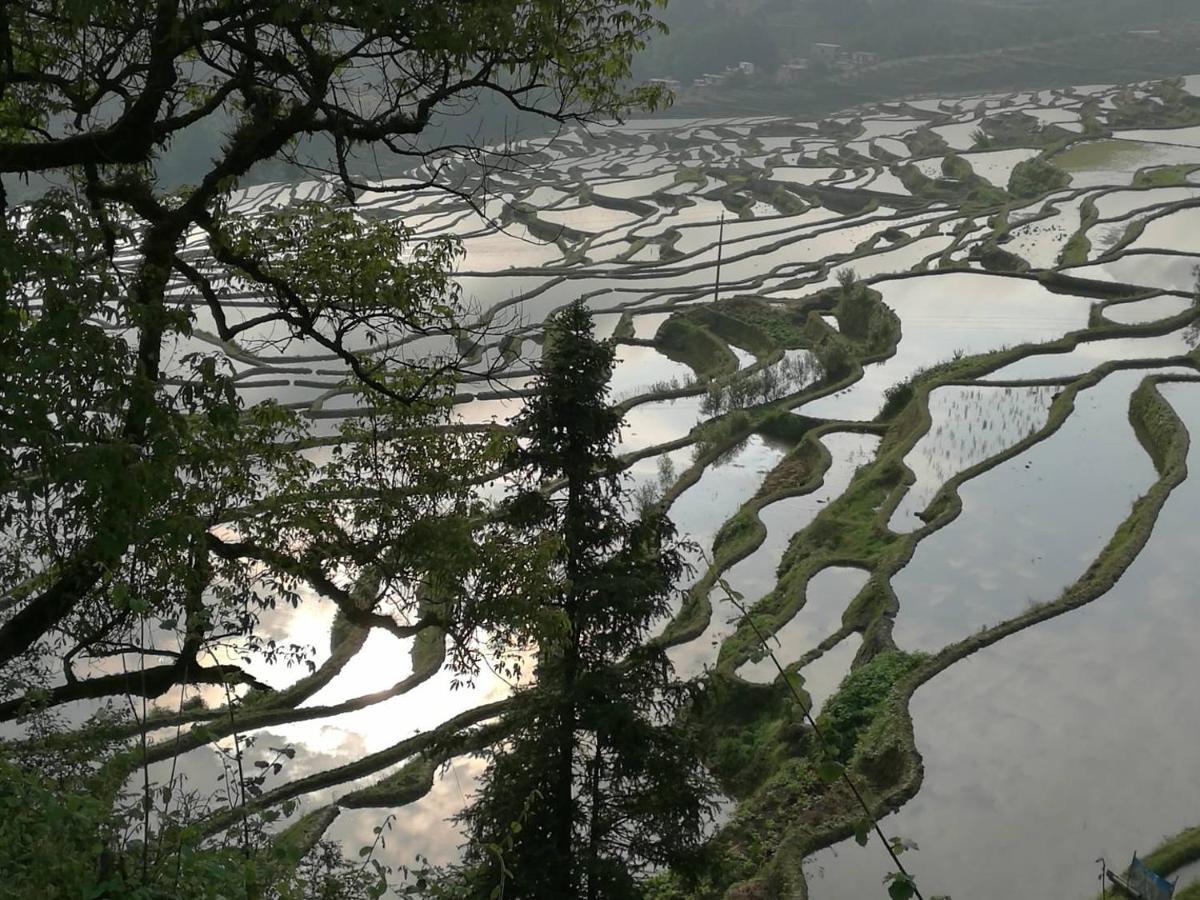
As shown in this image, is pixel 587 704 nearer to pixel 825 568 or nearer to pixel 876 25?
pixel 825 568

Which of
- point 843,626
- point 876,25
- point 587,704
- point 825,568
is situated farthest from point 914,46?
point 587,704

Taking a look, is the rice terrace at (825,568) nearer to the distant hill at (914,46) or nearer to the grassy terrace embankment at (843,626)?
the grassy terrace embankment at (843,626)

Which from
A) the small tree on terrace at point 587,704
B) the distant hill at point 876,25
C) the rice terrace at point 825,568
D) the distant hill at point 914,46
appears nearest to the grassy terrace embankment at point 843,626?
the rice terrace at point 825,568

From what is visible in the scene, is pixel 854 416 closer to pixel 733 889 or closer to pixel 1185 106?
pixel 733 889

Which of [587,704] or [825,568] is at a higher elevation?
[825,568]

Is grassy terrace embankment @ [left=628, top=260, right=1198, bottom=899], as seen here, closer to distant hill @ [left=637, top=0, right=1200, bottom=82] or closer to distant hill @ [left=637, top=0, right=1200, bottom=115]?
distant hill @ [left=637, top=0, right=1200, bottom=115]

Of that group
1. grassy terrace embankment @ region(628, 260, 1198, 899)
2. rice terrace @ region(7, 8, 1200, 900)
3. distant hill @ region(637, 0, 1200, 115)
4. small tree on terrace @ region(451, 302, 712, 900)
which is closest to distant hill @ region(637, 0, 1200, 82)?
distant hill @ region(637, 0, 1200, 115)

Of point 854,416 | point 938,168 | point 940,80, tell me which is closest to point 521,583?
point 854,416

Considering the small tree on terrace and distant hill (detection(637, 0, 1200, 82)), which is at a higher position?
distant hill (detection(637, 0, 1200, 82))
